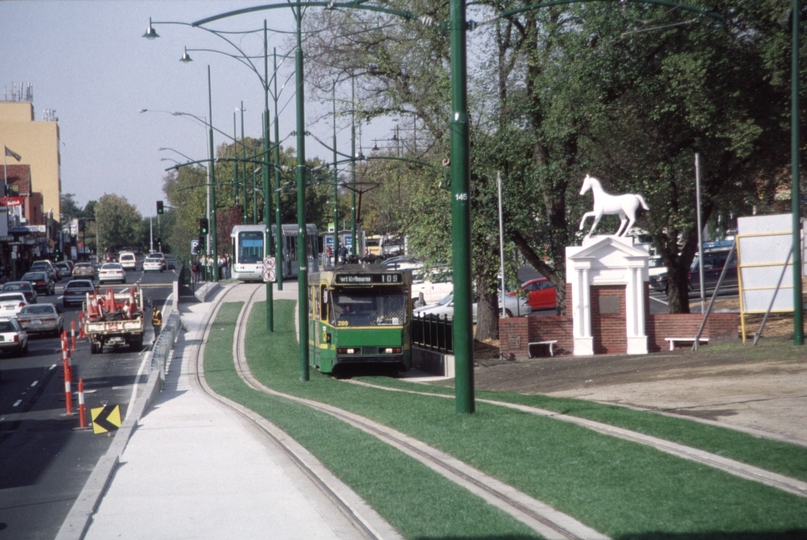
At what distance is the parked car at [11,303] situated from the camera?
4184 centimetres

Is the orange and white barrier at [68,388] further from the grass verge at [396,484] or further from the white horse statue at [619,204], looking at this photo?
the white horse statue at [619,204]

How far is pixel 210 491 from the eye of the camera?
9500 millimetres

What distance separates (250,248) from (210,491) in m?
45.2

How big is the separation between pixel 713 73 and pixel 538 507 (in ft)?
62.7

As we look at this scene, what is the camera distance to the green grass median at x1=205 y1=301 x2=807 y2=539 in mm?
6820

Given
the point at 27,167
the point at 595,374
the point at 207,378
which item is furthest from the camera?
the point at 27,167

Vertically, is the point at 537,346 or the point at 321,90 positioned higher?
the point at 321,90

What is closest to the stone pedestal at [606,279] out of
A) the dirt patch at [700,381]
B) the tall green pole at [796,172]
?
the dirt patch at [700,381]

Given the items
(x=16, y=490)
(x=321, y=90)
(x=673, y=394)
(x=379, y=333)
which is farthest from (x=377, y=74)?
(x=16, y=490)

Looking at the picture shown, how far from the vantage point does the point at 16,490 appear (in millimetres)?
11328

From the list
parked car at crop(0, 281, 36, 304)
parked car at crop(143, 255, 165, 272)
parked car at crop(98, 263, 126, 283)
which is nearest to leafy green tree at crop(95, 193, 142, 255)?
parked car at crop(143, 255, 165, 272)

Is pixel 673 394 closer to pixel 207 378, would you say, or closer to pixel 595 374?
pixel 595 374

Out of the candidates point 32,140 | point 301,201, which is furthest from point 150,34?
point 32,140

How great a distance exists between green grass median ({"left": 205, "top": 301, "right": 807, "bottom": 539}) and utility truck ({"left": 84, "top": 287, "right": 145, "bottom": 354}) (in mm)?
19836
